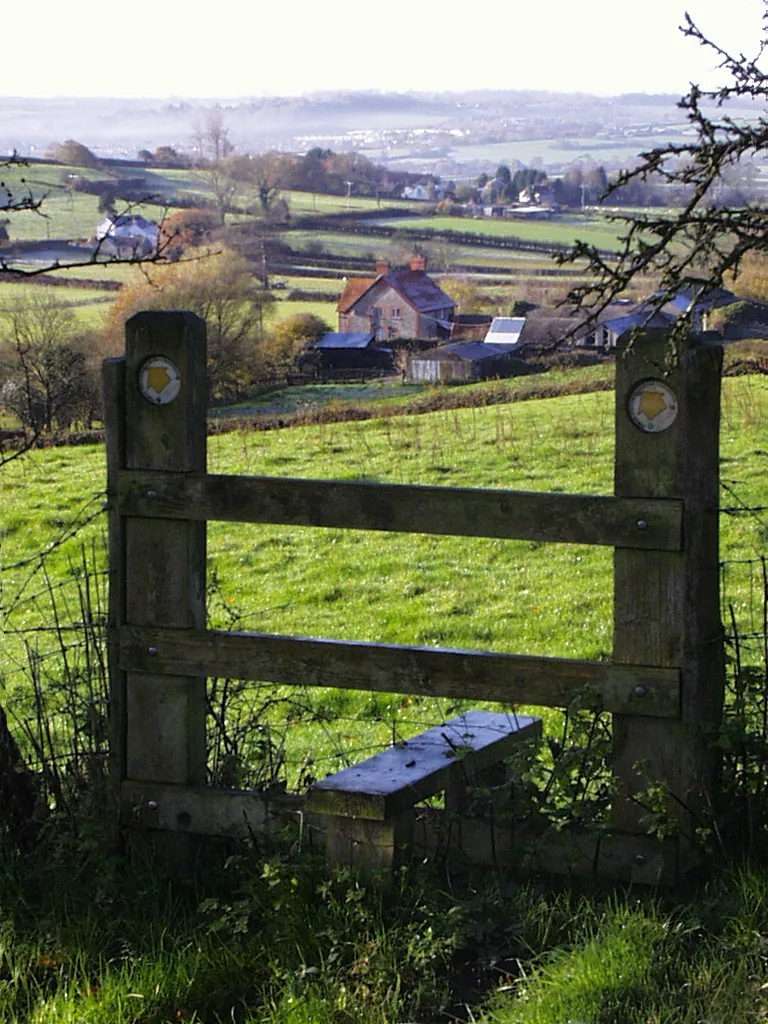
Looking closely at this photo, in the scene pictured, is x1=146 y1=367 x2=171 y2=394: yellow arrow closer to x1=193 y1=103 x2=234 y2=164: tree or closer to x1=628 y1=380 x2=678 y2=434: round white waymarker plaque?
x1=628 y1=380 x2=678 y2=434: round white waymarker plaque

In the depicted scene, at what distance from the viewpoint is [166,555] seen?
14.8 feet

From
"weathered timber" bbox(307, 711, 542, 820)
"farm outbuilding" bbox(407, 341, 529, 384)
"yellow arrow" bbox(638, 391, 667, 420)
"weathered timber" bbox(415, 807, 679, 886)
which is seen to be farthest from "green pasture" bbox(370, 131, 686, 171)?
"weathered timber" bbox(415, 807, 679, 886)

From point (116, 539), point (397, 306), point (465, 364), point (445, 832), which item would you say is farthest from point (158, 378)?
point (397, 306)

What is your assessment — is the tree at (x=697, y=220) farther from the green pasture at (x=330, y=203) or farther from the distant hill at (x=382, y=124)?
the distant hill at (x=382, y=124)

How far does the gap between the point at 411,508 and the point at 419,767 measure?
882mm

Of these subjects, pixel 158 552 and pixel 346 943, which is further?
pixel 158 552

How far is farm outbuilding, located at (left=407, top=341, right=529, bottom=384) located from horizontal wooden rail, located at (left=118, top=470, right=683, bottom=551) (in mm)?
28395

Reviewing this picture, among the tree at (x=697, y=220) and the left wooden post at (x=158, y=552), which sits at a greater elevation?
the tree at (x=697, y=220)

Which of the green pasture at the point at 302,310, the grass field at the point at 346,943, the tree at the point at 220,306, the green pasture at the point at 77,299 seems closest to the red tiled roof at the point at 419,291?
the green pasture at the point at 302,310

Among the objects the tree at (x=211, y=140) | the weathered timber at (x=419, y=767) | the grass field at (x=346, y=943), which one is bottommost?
the grass field at (x=346, y=943)

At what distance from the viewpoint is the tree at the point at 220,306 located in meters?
35.2

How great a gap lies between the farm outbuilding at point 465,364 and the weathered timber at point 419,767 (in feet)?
91.7

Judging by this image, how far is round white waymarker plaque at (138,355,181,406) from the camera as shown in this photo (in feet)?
14.7

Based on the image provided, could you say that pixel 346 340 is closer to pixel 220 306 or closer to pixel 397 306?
pixel 220 306
